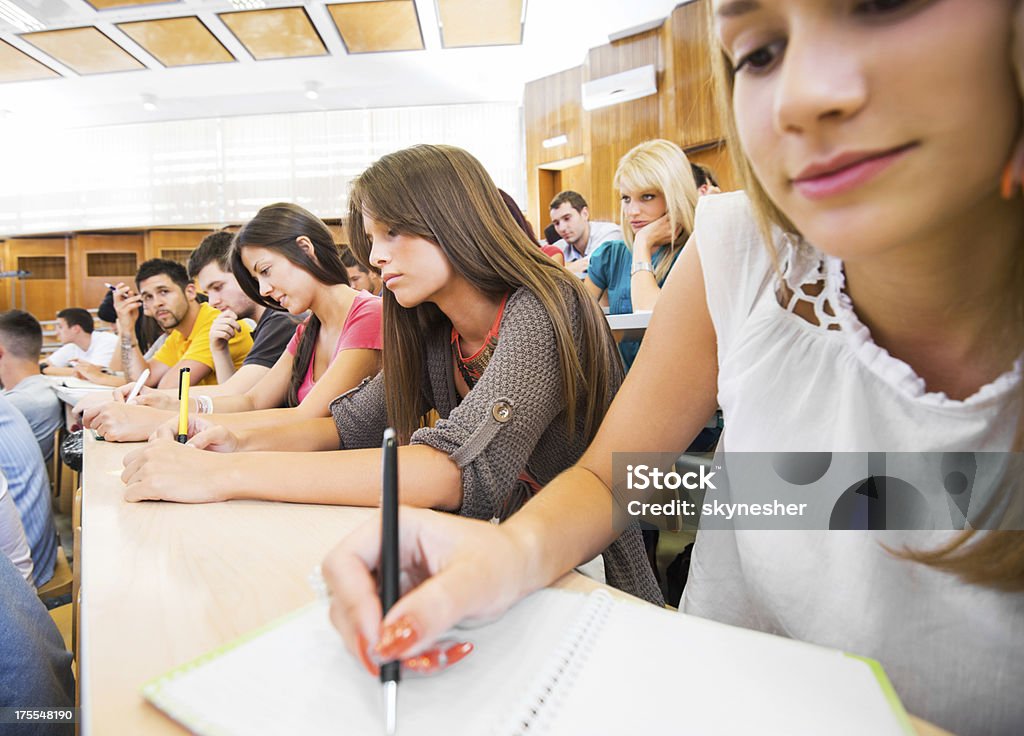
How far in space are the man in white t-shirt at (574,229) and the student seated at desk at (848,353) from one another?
13.9 ft

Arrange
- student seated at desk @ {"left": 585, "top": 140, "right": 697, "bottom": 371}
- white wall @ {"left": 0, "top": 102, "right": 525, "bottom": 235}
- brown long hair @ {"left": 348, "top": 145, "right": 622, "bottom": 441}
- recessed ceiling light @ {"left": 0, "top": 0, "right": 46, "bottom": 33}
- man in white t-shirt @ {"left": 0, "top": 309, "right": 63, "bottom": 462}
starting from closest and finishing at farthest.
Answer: brown long hair @ {"left": 348, "top": 145, "right": 622, "bottom": 441} → student seated at desk @ {"left": 585, "top": 140, "right": 697, "bottom": 371} → man in white t-shirt @ {"left": 0, "top": 309, "right": 63, "bottom": 462} → recessed ceiling light @ {"left": 0, "top": 0, "right": 46, "bottom": 33} → white wall @ {"left": 0, "top": 102, "right": 525, "bottom": 235}

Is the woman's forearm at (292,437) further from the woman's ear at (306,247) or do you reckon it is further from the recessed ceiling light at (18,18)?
the recessed ceiling light at (18,18)

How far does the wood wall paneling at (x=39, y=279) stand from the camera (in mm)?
8117

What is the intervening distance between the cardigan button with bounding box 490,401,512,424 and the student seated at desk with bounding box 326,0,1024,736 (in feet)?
0.64

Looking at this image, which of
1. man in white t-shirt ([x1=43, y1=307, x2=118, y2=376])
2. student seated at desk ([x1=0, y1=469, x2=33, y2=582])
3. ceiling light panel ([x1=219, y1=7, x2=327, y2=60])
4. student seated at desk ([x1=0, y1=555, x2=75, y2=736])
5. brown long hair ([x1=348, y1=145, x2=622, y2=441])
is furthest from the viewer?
man in white t-shirt ([x1=43, y1=307, x2=118, y2=376])

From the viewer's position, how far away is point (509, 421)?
0.89 meters

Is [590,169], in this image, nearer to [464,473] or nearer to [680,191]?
[680,191]

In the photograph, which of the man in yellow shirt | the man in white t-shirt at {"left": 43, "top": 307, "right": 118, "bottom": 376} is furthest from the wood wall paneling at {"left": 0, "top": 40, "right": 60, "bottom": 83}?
the man in yellow shirt

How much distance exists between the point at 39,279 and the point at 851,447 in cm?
992

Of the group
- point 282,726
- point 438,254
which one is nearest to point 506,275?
point 438,254

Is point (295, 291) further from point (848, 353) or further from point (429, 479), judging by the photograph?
point (848, 353)

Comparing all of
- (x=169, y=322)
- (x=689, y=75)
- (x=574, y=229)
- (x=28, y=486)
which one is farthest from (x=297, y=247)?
(x=689, y=75)

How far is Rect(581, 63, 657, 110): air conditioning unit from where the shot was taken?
5383 millimetres

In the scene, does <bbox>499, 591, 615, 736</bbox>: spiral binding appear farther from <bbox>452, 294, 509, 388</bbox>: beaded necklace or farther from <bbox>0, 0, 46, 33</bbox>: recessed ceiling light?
<bbox>0, 0, 46, 33</bbox>: recessed ceiling light
